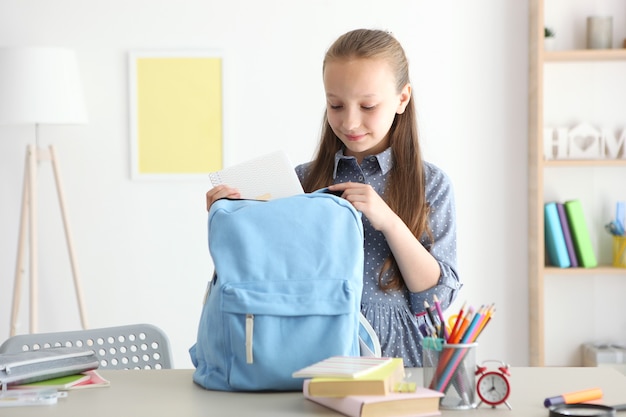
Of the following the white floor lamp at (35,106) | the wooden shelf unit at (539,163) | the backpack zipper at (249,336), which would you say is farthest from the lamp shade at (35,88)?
the backpack zipper at (249,336)

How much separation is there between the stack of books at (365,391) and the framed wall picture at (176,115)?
2.52 m

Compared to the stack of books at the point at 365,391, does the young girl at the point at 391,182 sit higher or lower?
higher

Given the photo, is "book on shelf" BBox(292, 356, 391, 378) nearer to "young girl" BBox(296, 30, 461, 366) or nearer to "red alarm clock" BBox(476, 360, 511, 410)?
"red alarm clock" BBox(476, 360, 511, 410)

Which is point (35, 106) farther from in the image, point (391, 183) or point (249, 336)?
point (249, 336)

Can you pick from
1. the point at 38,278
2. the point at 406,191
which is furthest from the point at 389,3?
the point at 406,191

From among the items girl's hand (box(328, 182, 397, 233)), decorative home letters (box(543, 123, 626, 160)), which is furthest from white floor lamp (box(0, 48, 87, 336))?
girl's hand (box(328, 182, 397, 233))

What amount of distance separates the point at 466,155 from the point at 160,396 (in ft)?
8.40

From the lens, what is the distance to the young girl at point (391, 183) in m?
1.61

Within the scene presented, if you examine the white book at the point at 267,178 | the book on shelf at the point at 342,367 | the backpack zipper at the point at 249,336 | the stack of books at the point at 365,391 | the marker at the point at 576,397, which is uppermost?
the white book at the point at 267,178

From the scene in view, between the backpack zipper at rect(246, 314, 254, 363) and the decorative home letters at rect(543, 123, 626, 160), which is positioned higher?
the decorative home letters at rect(543, 123, 626, 160)

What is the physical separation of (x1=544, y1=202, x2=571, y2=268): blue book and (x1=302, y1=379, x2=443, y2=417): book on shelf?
242 centimetres

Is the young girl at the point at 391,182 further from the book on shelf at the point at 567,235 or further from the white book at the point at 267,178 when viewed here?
the book on shelf at the point at 567,235

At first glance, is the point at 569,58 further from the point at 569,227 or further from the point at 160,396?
the point at 160,396

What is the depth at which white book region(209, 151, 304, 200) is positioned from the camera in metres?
1.50
